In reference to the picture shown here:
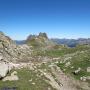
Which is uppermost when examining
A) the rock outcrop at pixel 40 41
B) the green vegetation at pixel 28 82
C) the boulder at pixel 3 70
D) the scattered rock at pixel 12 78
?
the rock outcrop at pixel 40 41

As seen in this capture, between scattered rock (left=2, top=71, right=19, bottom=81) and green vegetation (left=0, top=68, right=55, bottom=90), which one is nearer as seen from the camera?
green vegetation (left=0, top=68, right=55, bottom=90)

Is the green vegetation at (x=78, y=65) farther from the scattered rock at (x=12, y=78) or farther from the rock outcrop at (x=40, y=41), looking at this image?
the rock outcrop at (x=40, y=41)

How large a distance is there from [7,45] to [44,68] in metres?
21.1

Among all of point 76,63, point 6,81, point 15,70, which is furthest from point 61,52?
point 6,81

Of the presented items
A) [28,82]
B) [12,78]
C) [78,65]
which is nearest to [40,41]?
[78,65]

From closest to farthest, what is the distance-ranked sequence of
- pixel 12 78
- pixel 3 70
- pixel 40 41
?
pixel 12 78 → pixel 3 70 → pixel 40 41

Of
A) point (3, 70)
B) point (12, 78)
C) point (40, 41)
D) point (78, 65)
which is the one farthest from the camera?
point (40, 41)

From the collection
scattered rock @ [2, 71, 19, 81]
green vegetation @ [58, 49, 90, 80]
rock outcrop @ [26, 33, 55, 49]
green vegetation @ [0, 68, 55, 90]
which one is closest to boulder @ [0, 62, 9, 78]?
scattered rock @ [2, 71, 19, 81]

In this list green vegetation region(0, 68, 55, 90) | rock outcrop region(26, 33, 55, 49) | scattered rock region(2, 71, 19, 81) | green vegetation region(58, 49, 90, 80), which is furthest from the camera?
Result: rock outcrop region(26, 33, 55, 49)

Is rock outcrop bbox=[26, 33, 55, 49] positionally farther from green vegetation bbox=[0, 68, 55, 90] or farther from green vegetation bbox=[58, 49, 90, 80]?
green vegetation bbox=[0, 68, 55, 90]

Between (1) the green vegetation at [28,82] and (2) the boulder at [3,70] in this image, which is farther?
(2) the boulder at [3,70]

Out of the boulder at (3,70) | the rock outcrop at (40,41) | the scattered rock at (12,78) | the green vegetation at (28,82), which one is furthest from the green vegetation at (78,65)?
the rock outcrop at (40,41)

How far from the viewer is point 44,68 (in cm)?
5531

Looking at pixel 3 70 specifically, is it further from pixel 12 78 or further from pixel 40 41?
pixel 40 41
